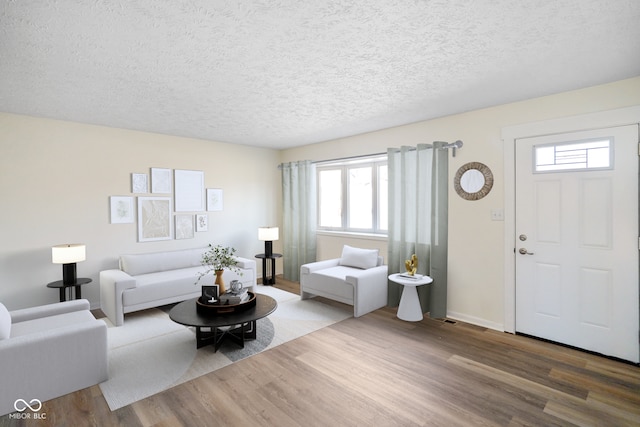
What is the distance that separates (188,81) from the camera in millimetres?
2791

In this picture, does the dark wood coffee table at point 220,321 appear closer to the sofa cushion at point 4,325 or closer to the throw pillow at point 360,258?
the sofa cushion at point 4,325

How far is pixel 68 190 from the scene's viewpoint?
406 cm

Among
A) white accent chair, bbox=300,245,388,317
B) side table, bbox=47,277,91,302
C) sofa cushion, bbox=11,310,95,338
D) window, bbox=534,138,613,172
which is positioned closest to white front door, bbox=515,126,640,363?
window, bbox=534,138,613,172

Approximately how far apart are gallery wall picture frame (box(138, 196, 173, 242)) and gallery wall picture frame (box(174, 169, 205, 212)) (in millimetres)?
183

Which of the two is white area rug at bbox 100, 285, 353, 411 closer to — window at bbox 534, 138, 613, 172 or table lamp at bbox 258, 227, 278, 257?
table lamp at bbox 258, 227, 278, 257

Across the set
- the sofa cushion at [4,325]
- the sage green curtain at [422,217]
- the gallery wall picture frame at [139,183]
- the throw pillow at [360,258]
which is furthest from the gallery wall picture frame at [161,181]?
the sage green curtain at [422,217]

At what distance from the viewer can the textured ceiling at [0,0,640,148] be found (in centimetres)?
179

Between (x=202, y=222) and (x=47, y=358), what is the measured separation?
314 cm

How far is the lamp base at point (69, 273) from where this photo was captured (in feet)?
12.1

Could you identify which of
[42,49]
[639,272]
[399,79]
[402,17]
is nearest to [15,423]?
[42,49]

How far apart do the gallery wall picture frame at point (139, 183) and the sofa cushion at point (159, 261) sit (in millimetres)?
931

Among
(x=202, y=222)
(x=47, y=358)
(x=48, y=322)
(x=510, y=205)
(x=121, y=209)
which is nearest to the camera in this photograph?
(x=47, y=358)

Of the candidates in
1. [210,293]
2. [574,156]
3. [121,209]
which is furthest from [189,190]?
[574,156]

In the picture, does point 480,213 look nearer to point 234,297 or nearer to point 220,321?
point 234,297
